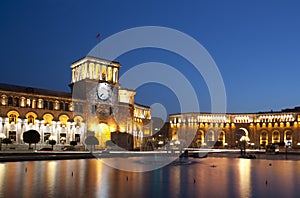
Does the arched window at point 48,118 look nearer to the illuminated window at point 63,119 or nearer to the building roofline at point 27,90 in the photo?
the illuminated window at point 63,119

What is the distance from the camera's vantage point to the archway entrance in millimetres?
67500

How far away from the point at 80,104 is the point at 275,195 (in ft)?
184

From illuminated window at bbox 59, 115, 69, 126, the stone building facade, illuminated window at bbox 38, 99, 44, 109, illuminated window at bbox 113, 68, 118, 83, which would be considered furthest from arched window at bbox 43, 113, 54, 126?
the stone building facade

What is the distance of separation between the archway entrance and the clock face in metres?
5.81

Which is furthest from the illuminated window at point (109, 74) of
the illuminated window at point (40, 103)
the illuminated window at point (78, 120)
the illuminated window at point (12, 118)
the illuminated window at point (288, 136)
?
the illuminated window at point (288, 136)

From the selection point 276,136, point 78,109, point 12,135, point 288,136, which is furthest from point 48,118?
point 288,136

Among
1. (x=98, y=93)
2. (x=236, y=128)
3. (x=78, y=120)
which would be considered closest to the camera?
(x=78, y=120)

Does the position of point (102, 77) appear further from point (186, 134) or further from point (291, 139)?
point (291, 139)

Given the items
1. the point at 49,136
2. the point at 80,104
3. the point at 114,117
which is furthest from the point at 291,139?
the point at 49,136

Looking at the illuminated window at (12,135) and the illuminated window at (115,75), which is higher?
the illuminated window at (115,75)

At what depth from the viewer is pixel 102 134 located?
6869 cm

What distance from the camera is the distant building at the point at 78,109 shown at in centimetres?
5678

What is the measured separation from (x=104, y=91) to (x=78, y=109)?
824 cm

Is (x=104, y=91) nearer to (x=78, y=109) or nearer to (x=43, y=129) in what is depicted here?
(x=78, y=109)
